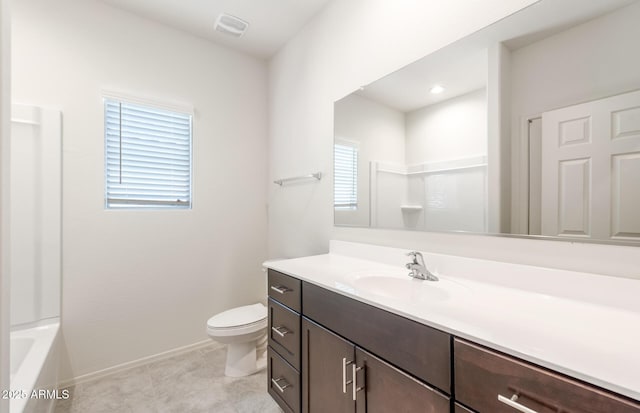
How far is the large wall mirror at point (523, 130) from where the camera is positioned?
33.9 inches

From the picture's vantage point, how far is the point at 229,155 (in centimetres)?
250

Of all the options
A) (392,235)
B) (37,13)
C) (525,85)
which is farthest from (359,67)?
(37,13)

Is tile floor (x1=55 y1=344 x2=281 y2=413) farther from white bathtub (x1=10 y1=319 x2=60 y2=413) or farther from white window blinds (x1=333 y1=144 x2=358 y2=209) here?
white window blinds (x1=333 y1=144 x2=358 y2=209)

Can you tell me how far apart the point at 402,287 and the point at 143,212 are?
1.96m

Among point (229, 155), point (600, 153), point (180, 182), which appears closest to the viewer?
point (600, 153)

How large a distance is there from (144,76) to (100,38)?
33cm

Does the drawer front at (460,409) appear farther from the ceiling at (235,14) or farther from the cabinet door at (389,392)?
the ceiling at (235,14)

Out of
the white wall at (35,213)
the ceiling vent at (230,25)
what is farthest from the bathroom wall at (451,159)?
the white wall at (35,213)

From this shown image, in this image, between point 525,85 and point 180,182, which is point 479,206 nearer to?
point 525,85

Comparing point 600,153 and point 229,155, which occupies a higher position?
point 229,155

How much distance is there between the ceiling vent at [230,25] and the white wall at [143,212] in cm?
26

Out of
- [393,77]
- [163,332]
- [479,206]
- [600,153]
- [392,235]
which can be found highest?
[393,77]

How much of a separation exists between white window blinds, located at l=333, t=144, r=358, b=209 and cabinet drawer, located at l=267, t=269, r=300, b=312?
0.65 meters

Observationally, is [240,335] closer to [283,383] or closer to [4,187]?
[283,383]
